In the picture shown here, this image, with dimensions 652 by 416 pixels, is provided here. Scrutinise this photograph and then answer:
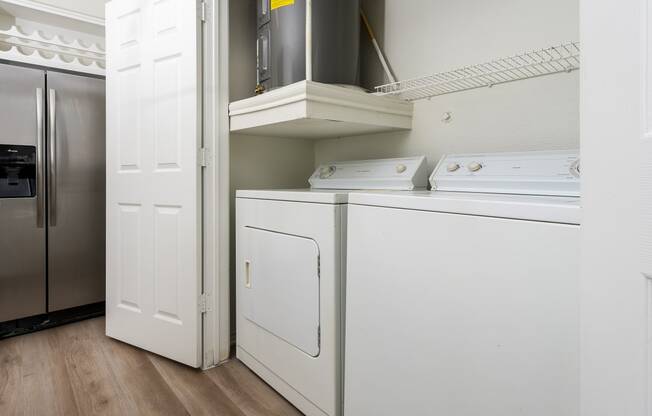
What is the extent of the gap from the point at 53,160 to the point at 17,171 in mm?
191

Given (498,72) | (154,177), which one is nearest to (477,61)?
(498,72)

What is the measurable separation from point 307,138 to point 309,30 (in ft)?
2.78

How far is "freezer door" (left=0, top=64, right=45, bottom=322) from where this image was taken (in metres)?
2.20

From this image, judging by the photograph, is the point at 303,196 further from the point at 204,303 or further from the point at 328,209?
the point at 204,303

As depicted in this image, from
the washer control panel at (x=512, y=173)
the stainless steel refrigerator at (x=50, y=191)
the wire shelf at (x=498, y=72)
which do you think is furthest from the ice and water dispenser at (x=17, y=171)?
the washer control panel at (x=512, y=173)

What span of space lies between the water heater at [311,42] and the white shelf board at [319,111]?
124 millimetres

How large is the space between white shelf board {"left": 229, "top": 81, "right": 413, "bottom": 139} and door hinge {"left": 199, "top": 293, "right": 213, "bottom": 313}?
0.88m

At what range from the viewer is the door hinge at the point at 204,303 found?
191 centimetres

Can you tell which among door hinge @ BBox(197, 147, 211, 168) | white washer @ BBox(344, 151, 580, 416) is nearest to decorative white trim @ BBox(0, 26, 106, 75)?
door hinge @ BBox(197, 147, 211, 168)

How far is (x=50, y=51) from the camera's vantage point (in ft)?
8.13

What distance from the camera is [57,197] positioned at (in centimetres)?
236

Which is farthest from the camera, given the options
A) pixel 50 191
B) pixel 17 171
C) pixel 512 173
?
pixel 50 191

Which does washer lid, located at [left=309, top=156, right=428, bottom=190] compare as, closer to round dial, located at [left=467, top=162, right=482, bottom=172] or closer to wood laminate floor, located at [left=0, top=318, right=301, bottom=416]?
round dial, located at [left=467, top=162, right=482, bottom=172]

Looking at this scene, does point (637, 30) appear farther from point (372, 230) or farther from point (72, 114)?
point (72, 114)
